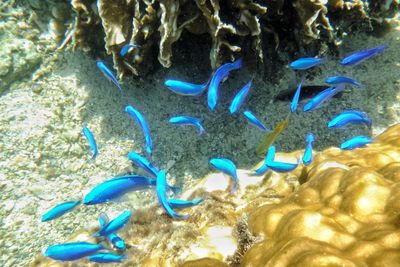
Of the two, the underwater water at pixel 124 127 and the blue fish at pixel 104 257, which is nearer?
the blue fish at pixel 104 257

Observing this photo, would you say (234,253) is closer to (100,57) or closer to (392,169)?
(392,169)

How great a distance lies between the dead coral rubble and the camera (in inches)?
149

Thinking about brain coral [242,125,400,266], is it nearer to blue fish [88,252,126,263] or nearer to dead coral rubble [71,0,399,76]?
→ blue fish [88,252,126,263]

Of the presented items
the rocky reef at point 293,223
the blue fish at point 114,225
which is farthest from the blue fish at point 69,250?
the rocky reef at point 293,223

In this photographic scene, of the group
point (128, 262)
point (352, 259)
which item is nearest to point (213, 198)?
point (128, 262)

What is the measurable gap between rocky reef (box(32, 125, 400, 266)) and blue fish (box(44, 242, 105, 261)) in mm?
474

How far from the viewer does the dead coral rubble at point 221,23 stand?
379 centimetres

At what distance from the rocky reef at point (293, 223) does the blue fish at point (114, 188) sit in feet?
1.73

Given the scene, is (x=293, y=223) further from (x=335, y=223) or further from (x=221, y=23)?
(x=221, y=23)

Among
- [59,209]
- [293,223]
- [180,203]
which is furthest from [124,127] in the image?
[293,223]

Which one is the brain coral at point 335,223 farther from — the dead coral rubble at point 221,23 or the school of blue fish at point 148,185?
the dead coral rubble at point 221,23

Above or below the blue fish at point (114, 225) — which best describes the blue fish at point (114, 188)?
above

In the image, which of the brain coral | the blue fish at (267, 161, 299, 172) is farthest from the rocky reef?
the blue fish at (267, 161, 299, 172)

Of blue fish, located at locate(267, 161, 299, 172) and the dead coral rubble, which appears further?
Answer: the dead coral rubble
